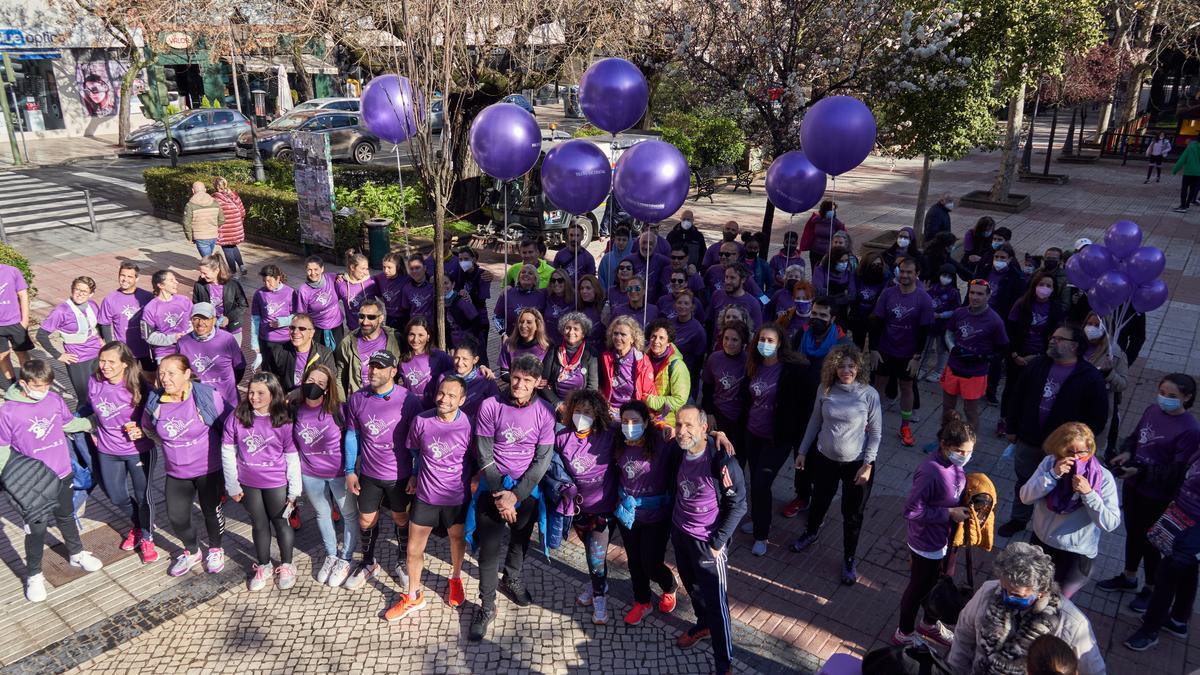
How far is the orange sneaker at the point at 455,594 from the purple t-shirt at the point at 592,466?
3.58ft

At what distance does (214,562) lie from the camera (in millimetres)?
5844

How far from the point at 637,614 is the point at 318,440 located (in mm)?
2311

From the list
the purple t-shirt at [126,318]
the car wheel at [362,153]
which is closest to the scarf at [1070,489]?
the purple t-shirt at [126,318]

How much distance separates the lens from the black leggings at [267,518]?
543 centimetres

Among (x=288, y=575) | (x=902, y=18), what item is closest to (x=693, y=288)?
(x=288, y=575)

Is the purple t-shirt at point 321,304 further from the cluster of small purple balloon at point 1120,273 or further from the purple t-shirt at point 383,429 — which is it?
the cluster of small purple balloon at point 1120,273

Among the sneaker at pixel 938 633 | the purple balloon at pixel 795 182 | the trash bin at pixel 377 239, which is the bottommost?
the sneaker at pixel 938 633

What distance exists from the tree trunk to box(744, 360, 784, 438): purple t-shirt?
14058mm

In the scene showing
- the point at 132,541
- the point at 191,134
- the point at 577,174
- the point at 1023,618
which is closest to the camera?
the point at 1023,618

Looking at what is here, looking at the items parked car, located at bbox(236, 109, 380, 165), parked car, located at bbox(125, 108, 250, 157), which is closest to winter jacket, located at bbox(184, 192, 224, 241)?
parked car, located at bbox(236, 109, 380, 165)

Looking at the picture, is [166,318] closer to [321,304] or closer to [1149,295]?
[321,304]

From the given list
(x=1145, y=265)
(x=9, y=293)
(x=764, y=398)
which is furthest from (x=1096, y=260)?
(x=9, y=293)

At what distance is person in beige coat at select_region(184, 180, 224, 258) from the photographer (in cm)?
1161

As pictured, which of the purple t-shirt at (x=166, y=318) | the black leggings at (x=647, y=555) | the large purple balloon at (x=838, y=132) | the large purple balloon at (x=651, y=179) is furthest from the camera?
the large purple balloon at (x=838, y=132)
